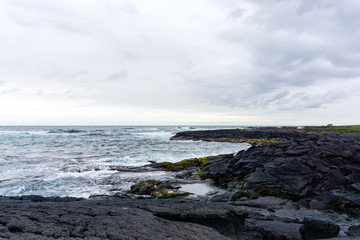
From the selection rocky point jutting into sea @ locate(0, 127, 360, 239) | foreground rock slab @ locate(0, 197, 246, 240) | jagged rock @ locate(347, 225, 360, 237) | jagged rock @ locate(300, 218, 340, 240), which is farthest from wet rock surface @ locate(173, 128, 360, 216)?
foreground rock slab @ locate(0, 197, 246, 240)

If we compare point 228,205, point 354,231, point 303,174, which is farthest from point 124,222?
point 303,174

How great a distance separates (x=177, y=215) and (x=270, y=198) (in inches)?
266

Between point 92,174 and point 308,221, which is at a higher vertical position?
point 308,221

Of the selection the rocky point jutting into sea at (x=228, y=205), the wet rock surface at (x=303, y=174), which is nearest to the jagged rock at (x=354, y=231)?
the rocky point jutting into sea at (x=228, y=205)

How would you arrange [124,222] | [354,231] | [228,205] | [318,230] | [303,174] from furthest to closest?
[303,174]
[228,205]
[354,231]
[318,230]
[124,222]

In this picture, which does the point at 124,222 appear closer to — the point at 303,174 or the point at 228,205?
the point at 228,205

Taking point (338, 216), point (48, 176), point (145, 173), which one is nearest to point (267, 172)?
point (338, 216)

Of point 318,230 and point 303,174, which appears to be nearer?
point 318,230

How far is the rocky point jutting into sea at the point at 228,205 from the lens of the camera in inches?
185

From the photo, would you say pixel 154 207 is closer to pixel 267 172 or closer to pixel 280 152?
pixel 267 172

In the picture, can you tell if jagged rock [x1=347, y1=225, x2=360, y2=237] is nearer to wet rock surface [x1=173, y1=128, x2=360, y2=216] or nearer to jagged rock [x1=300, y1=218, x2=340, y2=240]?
jagged rock [x1=300, y1=218, x2=340, y2=240]

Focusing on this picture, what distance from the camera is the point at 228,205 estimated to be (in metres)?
7.16

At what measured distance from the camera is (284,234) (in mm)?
6219

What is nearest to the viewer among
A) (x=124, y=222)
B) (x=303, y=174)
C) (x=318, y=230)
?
(x=124, y=222)
